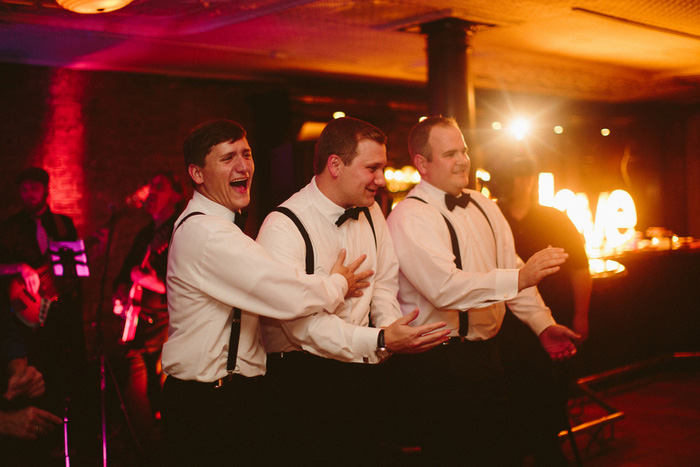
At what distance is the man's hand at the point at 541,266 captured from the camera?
2.32 meters

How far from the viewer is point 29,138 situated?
5875mm

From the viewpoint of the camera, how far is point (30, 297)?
4.11m

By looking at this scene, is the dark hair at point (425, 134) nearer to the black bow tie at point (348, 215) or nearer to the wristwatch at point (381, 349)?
the black bow tie at point (348, 215)

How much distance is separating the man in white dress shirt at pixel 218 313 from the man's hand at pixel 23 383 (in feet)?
1.29

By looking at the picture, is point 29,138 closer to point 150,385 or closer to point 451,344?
point 150,385

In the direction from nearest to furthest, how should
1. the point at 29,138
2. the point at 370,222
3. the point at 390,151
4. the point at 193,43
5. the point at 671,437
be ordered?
Answer: the point at 370,222 → the point at 671,437 → the point at 193,43 → the point at 29,138 → the point at 390,151

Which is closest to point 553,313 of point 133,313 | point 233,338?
point 233,338

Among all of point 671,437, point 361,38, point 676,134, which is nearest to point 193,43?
point 361,38

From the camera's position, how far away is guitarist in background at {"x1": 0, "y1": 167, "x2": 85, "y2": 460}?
4250 millimetres

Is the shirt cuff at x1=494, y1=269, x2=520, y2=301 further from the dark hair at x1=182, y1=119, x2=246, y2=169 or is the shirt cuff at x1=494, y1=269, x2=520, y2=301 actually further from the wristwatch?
the dark hair at x1=182, y1=119, x2=246, y2=169

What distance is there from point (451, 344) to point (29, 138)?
15.9ft

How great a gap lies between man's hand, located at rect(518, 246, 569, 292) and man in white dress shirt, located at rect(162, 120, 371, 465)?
0.68 meters

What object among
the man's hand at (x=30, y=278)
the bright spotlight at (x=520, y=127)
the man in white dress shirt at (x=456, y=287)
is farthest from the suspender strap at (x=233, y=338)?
the bright spotlight at (x=520, y=127)

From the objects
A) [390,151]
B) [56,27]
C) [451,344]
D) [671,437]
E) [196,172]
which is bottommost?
[671,437]
